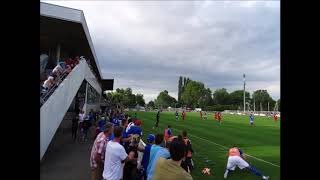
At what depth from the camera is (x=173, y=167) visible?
13.1ft

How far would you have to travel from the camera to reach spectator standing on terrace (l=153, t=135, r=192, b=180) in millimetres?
3918

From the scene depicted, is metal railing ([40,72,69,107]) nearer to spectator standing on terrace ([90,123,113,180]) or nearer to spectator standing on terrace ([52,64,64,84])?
spectator standing on terrace ([52,64,64,84])

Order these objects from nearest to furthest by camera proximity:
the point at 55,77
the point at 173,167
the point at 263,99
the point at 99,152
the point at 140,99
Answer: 1. the point at 173,167
2. the point at 99,152
3. the point at 55,77
4. the point at 263,99
5. the point at 140,99

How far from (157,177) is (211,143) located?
70.5 feet

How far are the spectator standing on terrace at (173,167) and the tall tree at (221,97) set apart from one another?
167m

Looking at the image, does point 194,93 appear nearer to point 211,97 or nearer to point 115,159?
point 211,97

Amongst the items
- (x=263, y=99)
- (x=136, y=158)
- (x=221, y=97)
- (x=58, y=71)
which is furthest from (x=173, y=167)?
(x=221, y=97)

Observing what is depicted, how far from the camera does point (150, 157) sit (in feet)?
23.0

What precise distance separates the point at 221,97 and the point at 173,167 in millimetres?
168667

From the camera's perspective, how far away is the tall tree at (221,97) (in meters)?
170
